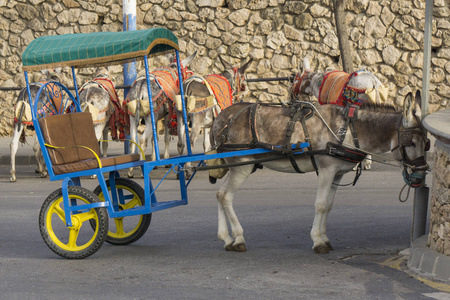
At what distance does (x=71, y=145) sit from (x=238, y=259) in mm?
2103

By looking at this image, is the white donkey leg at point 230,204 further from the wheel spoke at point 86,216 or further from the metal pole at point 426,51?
the metal pole at point 426,51

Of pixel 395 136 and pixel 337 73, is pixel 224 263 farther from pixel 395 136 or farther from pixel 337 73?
pixel 337 73

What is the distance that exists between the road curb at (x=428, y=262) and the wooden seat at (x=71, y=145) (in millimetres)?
2962

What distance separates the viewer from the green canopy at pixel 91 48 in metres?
7.67

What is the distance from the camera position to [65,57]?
787cm

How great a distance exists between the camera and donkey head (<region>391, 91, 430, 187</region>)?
702cm

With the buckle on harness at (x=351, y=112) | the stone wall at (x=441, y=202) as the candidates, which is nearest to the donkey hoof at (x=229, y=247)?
the buckle on harness at (x=351, y=112)

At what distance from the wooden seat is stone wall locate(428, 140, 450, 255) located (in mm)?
3055

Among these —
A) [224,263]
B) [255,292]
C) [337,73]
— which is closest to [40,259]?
[224,263]

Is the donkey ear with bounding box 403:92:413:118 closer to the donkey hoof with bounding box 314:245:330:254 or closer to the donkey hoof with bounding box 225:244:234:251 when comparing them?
the donkey hoof with bounding box 314:245:330:254

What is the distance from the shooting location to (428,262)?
21.5ft

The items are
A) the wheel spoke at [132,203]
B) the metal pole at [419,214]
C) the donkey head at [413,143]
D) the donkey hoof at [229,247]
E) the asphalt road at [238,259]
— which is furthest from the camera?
the wheel spoke at [132,203]

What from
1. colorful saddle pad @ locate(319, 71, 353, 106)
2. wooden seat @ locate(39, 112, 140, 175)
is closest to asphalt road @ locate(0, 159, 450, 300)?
wooden seat @ locate(39, 112, 140, 175)

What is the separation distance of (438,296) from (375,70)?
1356 cm
